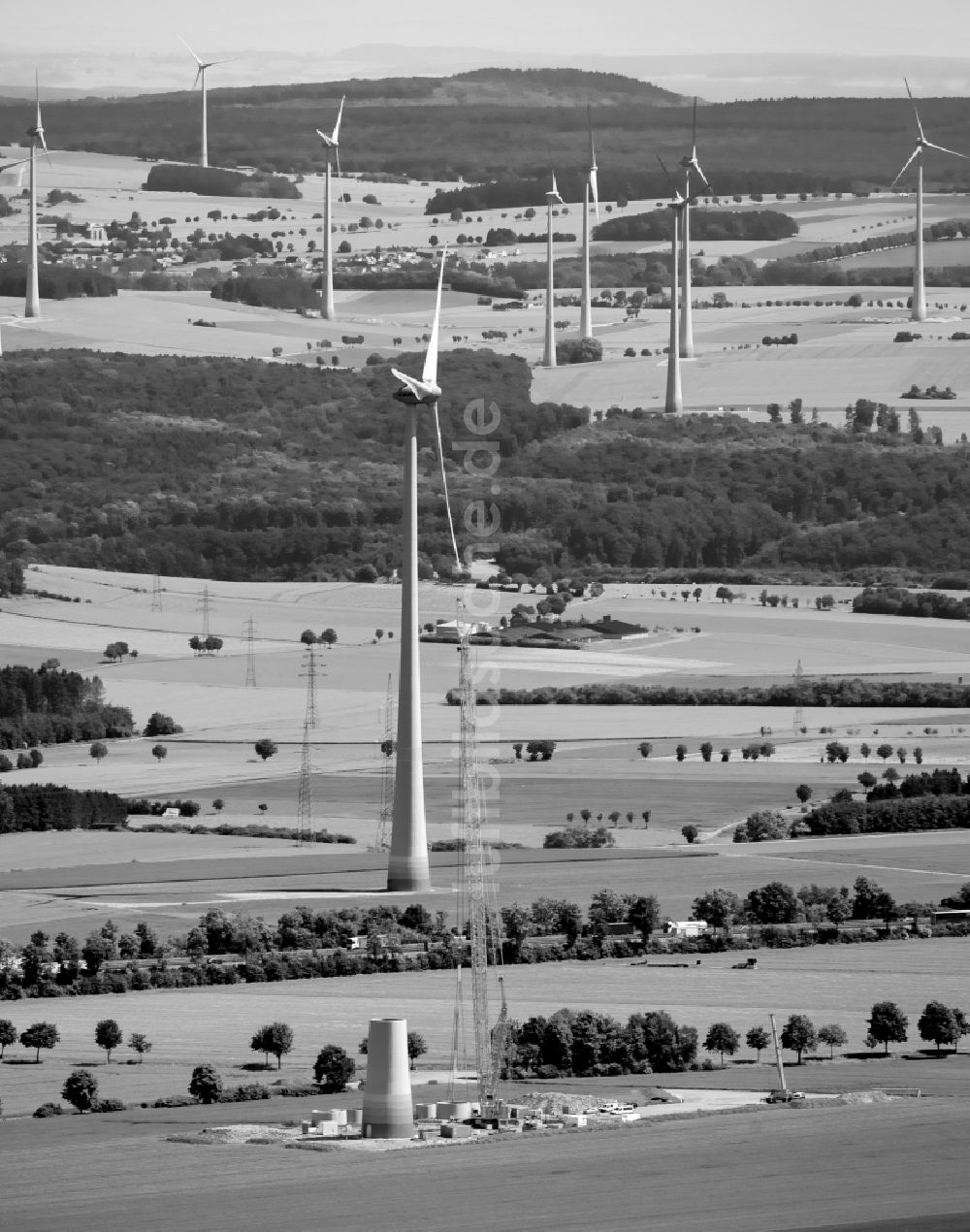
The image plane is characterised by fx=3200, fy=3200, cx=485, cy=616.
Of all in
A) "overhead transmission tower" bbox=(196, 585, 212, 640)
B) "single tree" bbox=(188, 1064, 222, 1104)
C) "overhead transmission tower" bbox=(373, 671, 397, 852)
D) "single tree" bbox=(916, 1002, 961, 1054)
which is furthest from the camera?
"overhead transmission tower" bbox=(196, 585, 212, 640)

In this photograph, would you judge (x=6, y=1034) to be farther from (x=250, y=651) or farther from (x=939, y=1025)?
(x=250, y=651)

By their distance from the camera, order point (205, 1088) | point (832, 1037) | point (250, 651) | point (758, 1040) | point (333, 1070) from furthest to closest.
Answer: point (250, 651) < point (832, 1037) < point (758, 1040) < point (333, 1070) < point (205, 1088)

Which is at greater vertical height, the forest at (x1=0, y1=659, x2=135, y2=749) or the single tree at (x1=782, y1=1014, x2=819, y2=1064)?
the forest at (x1=0, y1=659, x2=135, y2=749)

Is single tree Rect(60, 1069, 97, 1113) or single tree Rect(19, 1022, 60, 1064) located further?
single tree Rect(19, 1022, 60, 1064)

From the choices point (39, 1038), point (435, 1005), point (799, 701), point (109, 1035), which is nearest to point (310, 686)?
point (799, 701)

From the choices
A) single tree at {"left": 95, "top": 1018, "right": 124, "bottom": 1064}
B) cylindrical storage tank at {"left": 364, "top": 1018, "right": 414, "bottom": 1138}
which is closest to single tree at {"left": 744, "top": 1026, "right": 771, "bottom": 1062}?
cylindrical storage tank at {"left": 364, "top": 1018, "right": 414, "bottom": 1138}

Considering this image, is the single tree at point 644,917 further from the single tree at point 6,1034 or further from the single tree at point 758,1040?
the single tree at point 6,1034

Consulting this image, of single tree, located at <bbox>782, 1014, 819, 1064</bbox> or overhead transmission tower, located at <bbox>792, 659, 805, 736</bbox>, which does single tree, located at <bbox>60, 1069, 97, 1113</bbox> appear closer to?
single tree, located at <bbox>782, 1014, 819, 1064</bbox>
